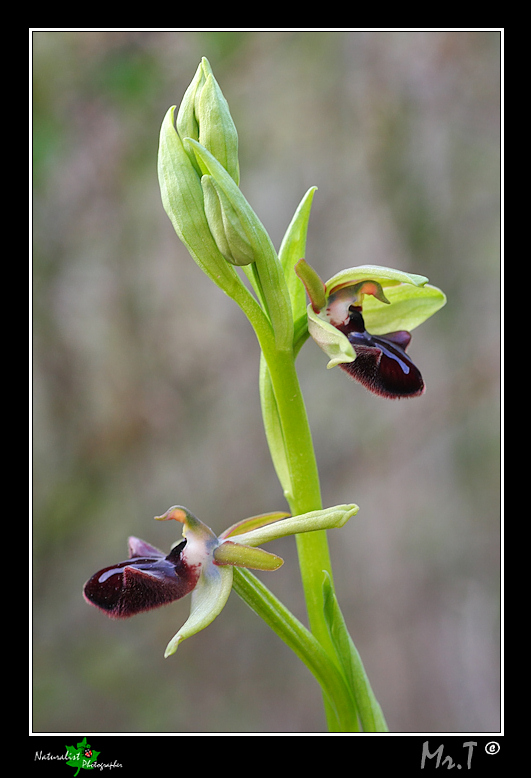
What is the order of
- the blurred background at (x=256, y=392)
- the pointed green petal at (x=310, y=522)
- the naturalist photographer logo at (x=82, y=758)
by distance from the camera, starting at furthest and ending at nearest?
the blurred background at (x=256, y=392) → the naturalist photographer logo at (x=82, y=758) → the pointed green petal at (x=310, y=522)

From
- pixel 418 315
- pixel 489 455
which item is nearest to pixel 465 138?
pixel 489 455

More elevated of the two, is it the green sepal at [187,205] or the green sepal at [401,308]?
the green sepal at [187,205]

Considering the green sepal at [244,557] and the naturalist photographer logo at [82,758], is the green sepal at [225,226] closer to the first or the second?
the green sepal at [244,557]

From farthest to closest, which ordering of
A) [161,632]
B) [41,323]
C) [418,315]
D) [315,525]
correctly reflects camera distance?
[161,632]
[41,323]
[418,315]
[315,525]

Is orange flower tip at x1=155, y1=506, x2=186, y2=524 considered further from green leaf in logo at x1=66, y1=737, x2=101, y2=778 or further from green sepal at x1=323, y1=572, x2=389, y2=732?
green leaf in logo at x1=66, y1=737, x2=101, y2=778

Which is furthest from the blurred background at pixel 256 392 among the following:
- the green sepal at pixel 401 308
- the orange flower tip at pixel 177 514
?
the orange flower tip at pixel 177 514

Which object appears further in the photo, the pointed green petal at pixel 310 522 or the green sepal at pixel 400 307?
the green sepal at pixel 400 307

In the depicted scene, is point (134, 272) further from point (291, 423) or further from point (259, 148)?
point (291, 423)

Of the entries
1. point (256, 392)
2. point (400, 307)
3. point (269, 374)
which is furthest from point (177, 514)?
point (256, 392)
